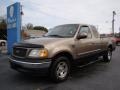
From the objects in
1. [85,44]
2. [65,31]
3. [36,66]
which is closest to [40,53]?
[36,66]

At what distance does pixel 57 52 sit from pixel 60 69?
0.63m

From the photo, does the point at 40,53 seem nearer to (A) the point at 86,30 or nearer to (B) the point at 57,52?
(B) the point at 57,52

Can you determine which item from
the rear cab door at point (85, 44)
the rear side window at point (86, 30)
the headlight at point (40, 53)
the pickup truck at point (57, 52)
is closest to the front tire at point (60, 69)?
the pickup truck at point (57, 52)

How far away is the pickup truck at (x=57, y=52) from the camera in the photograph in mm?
4977

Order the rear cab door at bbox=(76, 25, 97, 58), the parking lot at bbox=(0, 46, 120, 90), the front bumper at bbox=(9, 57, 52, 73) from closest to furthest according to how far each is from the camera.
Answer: the front bumper at bbox=(9, 57, 52, 73) → the parking lot at bbox=(0, 46, 120, 90) → the rear cab door at bbox=(76, 25, 97, 58)

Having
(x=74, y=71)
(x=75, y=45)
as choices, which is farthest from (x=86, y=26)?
(x=74, y=71)

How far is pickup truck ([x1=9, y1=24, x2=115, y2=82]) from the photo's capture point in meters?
4.98

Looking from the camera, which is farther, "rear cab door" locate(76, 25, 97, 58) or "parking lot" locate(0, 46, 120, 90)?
"rear cab door" locate(76, 25, 97, 58)

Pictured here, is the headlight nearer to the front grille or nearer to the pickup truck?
the pickup truck

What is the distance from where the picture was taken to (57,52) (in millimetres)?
5191

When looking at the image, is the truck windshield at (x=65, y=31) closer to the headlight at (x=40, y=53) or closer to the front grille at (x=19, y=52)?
the headlight at (x=40, y=53)

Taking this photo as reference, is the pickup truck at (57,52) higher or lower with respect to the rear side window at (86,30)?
lower

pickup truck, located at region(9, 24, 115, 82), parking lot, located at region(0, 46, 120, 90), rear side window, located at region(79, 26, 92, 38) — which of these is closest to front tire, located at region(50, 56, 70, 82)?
pickup truck, located at region(9, 24, 115, 82)

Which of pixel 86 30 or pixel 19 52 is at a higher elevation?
pixel 86 30
